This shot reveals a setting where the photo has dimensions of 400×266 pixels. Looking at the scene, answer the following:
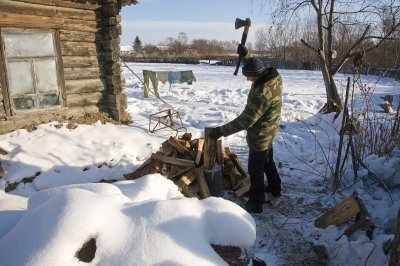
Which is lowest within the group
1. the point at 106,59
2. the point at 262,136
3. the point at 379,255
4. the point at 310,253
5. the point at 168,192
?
the point at 310,253

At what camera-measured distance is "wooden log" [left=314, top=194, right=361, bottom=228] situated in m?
3.56

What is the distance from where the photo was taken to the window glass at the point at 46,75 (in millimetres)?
6531

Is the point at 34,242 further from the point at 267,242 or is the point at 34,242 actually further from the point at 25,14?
the point at 25,14

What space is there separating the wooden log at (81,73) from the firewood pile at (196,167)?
2.99 meters

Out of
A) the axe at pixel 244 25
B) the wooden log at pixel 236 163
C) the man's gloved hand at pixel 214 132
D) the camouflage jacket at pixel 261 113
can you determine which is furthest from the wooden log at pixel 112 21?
the camouflage jacket at pixel 261 113

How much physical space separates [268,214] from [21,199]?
3.27 meters

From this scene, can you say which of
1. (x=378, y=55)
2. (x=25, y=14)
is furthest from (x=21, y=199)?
(x=378, y=55)

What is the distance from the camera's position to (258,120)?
4.26 metres

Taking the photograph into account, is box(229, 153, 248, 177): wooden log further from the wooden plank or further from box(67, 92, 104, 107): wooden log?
box(67, 92, 104, 107): wooden log

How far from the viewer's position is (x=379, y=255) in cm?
298

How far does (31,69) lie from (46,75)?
305 millimetres

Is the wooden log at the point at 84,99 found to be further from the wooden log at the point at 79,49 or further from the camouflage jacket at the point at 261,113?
the camouflage jacket at the point at 261,113

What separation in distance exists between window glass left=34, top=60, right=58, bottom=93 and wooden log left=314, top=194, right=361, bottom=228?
18.2 feet

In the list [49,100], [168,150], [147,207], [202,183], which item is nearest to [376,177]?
[202,183]
